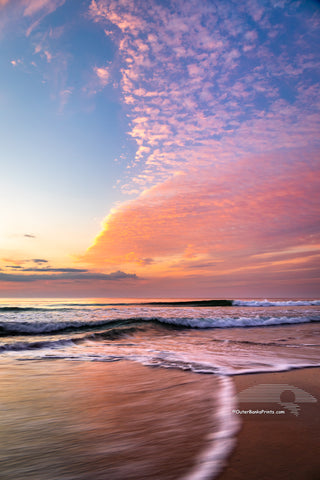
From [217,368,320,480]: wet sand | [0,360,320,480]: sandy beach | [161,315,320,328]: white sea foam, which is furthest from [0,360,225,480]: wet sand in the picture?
[161,315,320,328]: white sea foam

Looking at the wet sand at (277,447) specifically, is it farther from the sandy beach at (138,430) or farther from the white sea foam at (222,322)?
the white sea foam at (222,322)

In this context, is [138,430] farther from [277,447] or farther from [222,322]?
[222,322]

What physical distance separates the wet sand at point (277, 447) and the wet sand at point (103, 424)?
27 cm

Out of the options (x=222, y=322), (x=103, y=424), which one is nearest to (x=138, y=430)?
(x=103, y=424)

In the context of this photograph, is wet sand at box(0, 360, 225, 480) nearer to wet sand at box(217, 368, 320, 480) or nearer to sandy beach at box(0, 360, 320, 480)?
sandy beach at box(0, 360, 320, 480)

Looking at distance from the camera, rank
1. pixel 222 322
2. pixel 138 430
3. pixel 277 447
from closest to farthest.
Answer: pixel 277 447 → pixel 138 430 → pixel 222 322

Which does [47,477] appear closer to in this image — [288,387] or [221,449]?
[221,449]

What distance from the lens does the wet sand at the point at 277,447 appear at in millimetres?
1480

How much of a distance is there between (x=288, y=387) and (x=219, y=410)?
1.15 meters

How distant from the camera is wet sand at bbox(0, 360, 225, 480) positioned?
1621mm

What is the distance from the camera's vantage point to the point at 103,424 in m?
2.29

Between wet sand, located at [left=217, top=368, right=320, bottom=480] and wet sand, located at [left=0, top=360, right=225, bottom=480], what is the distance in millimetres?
272

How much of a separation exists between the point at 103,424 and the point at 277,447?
135cm

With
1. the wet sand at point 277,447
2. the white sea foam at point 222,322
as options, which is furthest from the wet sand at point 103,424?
the white sea foam at point 222,322
